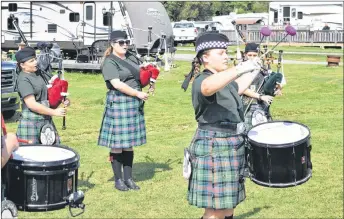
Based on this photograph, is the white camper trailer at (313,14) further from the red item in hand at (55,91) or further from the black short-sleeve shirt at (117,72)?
the red item in hand at (55,91)

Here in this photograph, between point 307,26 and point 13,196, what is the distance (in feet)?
115

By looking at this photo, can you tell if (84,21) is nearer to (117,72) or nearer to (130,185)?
(130,185)

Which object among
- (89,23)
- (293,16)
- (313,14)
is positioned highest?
(313,14)

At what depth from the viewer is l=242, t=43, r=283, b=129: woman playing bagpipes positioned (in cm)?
645

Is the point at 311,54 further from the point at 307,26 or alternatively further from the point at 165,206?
the point at 165,206

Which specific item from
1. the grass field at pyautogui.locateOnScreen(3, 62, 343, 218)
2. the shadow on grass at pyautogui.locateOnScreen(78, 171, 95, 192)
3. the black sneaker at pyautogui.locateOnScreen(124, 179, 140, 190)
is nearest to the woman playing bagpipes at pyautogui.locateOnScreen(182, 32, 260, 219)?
the grass field at pyautogui.locateOnScreen(3, 62, 343, 218)

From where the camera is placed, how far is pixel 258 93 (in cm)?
675

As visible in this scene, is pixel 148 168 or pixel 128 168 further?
pixel 148 168

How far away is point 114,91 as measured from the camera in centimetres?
671

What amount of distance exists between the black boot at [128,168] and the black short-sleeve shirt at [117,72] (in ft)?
2.42

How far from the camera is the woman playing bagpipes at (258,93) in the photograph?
21.2 ft

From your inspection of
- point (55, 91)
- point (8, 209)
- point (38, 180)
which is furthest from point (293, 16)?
point (8, 209)

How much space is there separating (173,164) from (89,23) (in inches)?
605

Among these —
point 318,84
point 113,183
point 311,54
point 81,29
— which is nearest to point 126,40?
point 113,183
